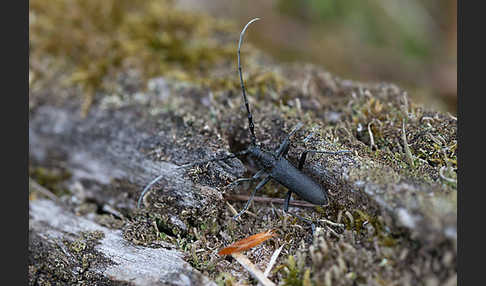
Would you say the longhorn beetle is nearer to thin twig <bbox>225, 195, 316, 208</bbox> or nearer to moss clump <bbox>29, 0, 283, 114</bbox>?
thin twig <bbox>225, 195, 316, 208</bbox>

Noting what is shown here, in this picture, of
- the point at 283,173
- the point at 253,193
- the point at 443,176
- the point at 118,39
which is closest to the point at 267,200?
the point at 253,193

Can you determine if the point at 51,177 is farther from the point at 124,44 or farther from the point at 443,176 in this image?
the point at 443,176

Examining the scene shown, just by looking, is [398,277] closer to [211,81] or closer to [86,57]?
[211,81]

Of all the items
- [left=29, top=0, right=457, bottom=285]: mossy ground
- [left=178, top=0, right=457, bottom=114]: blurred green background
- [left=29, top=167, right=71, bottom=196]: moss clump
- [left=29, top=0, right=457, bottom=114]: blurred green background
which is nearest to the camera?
[left=29, top=0, right=457, bottom=285]: mossy ground

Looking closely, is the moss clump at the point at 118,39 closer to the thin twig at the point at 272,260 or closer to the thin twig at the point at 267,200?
the thin twig at the point at 267,200

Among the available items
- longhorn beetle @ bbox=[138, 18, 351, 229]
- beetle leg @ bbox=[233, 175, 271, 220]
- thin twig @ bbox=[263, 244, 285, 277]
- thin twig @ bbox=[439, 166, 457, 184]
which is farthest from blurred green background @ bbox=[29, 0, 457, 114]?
thin twig @ bbox=[263, 244, 285, 277]

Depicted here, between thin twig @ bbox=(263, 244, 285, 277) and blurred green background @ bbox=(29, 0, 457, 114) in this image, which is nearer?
thin twig @ bbox=(263, 244, 285, 277)
